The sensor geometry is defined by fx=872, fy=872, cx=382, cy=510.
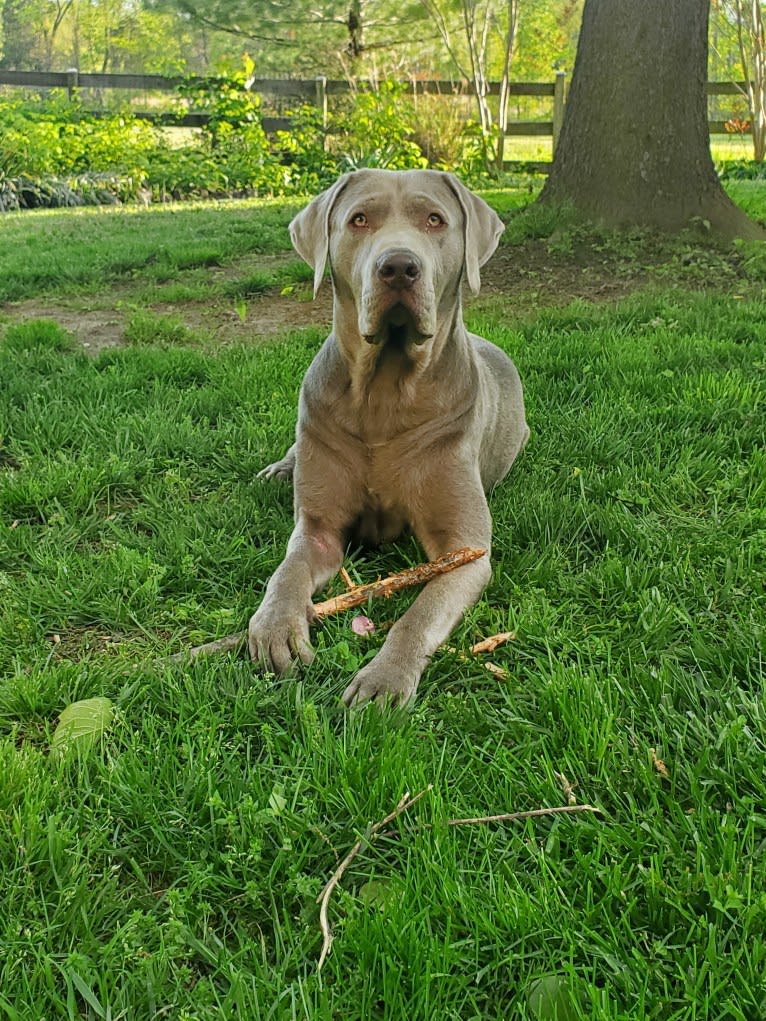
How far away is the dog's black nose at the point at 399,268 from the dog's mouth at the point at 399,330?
0.21 feet

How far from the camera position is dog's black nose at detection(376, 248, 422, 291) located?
2486 mm

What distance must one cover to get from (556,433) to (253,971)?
2726 millimetres

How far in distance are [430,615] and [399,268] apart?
99 centimetres

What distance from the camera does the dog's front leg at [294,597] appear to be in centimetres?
221

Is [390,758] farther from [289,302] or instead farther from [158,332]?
[289,302]

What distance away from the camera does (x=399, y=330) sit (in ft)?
8.75

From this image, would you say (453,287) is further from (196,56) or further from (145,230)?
(196,56)

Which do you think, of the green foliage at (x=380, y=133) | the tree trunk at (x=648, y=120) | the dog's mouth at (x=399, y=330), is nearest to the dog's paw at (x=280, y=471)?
the dog's mouth at (x=399, y=330)

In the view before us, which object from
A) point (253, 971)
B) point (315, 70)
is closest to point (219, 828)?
point (253, 971)

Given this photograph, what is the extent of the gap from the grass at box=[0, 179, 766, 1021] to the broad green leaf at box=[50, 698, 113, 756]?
0.12 ft

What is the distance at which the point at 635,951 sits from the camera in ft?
4.38

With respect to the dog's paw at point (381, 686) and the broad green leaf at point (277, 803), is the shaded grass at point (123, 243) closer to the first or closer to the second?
the dog's paw at point (381, 686)

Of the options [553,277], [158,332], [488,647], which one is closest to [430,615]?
[488,647]

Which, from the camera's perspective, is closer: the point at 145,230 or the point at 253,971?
the point at 253,971
